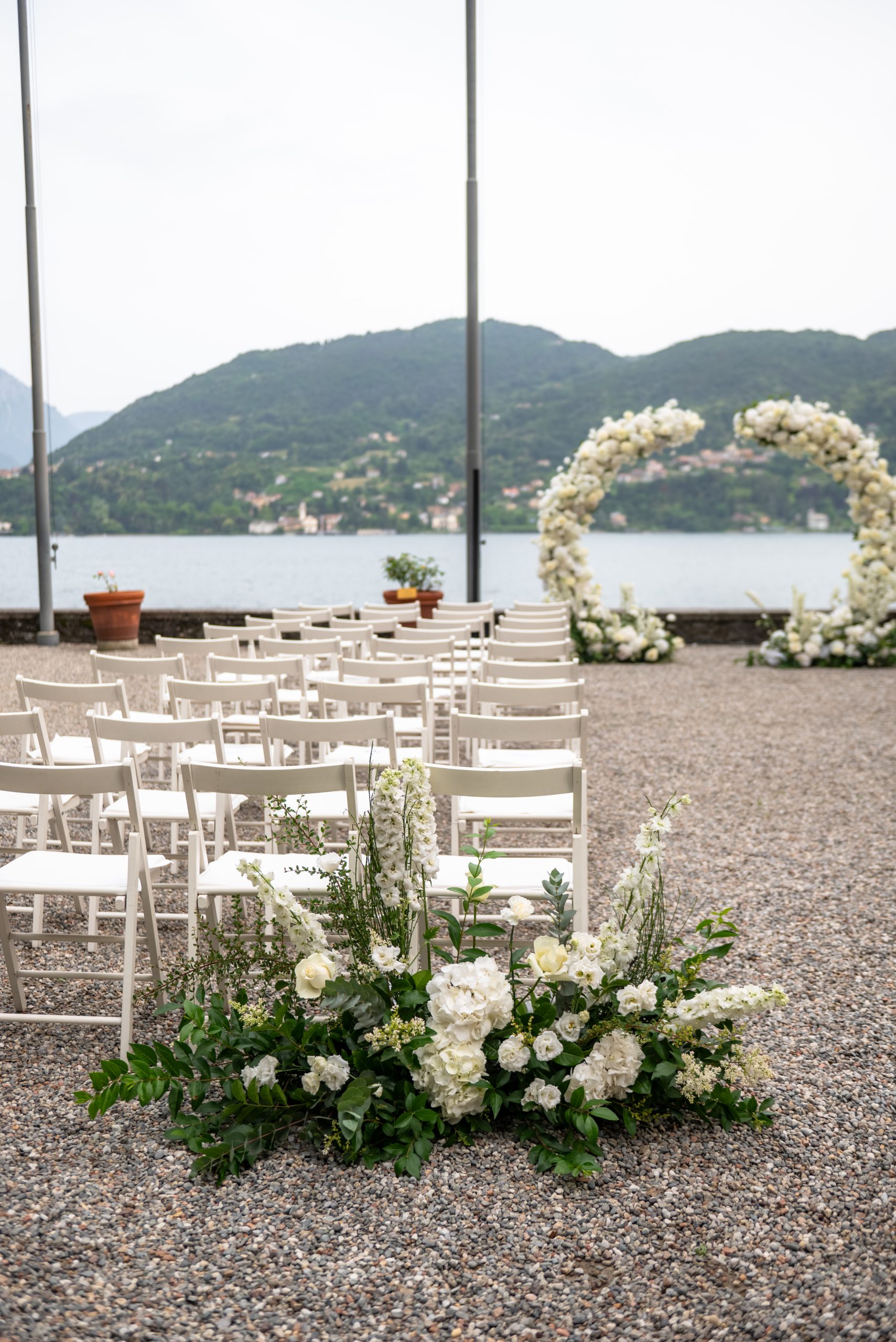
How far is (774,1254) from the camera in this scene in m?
1.96

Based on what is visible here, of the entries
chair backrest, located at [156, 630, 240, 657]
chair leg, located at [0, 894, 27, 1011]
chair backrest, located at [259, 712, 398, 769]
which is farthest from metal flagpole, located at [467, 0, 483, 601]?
chair leg, located at [0, 894, 27, 1011]

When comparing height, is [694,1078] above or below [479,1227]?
above

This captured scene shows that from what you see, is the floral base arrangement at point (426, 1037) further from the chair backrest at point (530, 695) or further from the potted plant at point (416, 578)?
the potted plant at point (416, 578)

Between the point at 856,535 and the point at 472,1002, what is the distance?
937 cm

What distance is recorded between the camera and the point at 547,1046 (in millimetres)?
2307

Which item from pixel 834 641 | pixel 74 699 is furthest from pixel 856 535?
pixel 74 699

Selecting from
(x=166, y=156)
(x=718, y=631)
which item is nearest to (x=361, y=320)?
(x=166, y=156)

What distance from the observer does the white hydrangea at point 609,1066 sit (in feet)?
7.60

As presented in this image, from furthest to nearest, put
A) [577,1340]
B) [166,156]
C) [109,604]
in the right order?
[166,156]
[109,604]
[577,1340]

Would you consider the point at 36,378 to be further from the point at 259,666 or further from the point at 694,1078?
the point at 694,1078

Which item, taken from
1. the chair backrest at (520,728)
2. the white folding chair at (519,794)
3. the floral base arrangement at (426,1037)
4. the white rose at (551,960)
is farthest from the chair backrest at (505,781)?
the chair backrest at (520,728)

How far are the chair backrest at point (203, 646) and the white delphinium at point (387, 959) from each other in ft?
11.1

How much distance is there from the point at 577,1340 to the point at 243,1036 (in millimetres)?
961

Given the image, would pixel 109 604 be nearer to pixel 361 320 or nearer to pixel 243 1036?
pixel 243 1036
